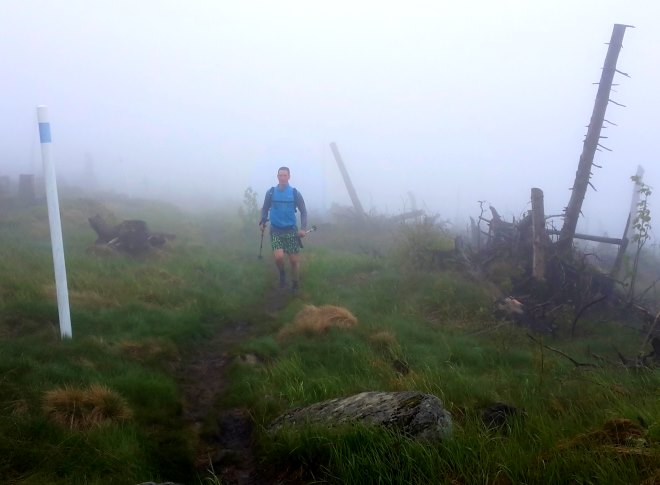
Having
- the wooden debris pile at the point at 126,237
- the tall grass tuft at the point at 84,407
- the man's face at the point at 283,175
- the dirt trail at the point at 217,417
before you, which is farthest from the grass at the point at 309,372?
the man's face at the point at 283,175

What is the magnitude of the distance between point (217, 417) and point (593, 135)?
34.5 ft

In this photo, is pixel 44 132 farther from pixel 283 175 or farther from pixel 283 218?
pixel 283 218

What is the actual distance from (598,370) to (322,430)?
13.1ft

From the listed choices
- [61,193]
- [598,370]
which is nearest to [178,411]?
[598,370]

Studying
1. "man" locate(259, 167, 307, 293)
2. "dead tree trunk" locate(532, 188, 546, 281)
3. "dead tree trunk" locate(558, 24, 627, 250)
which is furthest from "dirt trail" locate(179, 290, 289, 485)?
"dead tree trunk" locate(558, 24, 627, 250)

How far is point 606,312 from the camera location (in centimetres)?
1205

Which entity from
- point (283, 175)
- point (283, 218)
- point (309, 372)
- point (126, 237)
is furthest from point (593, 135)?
point (126, 237)

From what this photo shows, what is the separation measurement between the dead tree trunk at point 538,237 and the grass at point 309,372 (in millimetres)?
932

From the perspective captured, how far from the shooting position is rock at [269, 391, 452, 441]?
440cm

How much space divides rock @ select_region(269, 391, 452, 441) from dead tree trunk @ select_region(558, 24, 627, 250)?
31.0 ft

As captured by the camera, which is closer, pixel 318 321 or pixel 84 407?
pixel 84 407

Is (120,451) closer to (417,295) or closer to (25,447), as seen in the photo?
(25,447)

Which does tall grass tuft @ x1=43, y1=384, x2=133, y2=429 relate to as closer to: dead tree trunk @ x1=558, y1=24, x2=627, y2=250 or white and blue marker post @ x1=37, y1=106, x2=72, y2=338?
white and blue marker post @ x1=37, y1=106, x2=72, y2=338

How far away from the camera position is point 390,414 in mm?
4605
